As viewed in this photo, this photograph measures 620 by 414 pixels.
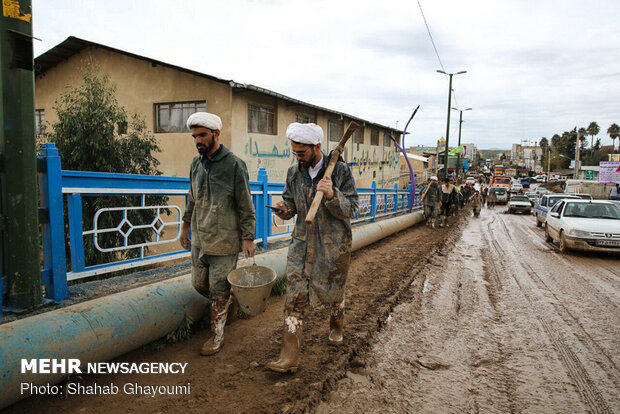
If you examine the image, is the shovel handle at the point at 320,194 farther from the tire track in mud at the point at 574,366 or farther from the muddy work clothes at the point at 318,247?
the tire track in mud at the point at 574,366

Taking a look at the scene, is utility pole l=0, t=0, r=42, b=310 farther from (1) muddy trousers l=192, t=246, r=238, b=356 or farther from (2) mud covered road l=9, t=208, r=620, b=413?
(1) muddy trousers l=192, t=246, r=238, b=356

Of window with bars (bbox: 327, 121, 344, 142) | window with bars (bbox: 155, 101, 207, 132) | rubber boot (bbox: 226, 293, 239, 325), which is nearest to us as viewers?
rubber boot (bbox: 226, 293, 239, 325)

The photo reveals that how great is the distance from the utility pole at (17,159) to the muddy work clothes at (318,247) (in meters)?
1.92

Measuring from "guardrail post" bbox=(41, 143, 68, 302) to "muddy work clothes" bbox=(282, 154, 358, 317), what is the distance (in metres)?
1.85

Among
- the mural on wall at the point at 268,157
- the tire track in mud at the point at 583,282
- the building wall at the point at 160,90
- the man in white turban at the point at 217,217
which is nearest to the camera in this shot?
the man in white turban at the point at 217,217

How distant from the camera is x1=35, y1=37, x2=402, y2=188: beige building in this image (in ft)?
40.0

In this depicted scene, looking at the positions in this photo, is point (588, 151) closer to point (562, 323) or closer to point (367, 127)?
point (367, 127)

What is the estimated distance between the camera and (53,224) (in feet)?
10.3

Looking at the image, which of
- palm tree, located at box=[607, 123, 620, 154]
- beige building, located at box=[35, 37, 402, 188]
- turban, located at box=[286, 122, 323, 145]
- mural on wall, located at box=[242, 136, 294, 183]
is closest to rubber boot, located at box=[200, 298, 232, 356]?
turban, located at box=[286, 122, 323, 145]

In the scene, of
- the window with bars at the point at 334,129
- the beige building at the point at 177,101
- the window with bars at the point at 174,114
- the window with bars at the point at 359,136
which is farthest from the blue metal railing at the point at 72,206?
the window with bars at the point at 359,136

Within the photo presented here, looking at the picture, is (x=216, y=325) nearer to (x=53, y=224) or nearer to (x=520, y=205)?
(x=53, y=224)

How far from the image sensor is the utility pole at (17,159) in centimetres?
281

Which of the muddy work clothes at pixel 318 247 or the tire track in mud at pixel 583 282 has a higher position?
the muddy work clothes at pixel 318 247

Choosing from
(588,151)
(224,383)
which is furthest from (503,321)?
(588,151)
